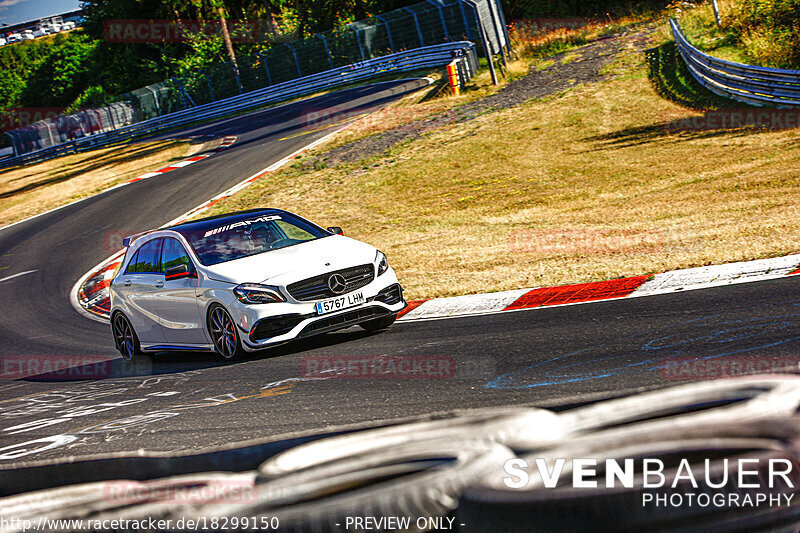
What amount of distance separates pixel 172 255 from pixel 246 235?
1.00 meters

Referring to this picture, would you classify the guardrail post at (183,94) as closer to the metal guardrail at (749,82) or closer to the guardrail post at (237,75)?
the guardrail post at (237,75)

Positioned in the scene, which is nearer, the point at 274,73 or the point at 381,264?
the point at 381,264

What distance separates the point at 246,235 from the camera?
9578 millimetres

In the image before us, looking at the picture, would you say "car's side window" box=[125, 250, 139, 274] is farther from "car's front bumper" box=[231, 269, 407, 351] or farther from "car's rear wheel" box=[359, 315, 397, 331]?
"car's rear wheel" box=[359, 315, 397, 331]

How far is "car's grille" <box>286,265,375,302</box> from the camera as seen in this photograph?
27.7 feet

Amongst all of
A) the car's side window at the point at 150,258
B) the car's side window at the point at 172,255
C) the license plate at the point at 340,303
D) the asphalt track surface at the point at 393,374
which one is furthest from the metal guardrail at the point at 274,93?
the asphalt track surface at the point at 393,374

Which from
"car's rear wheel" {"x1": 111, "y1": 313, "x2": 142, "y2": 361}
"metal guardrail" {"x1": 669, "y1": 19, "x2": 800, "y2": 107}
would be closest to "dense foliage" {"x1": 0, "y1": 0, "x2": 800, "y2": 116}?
"metal guardrail" {"x1": 669, "y1": 19, "x2": 800, "y2": 107}

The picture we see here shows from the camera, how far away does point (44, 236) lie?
2391cm

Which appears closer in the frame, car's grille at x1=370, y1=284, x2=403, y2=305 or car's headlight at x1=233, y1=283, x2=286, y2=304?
car's headlight at x1=233, y1=283, x2=286, y2=304

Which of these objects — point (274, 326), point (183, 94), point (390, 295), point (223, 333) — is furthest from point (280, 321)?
point (183, 94)

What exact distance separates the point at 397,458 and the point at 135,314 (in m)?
7.94

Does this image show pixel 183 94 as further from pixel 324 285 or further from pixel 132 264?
pixel 324 285

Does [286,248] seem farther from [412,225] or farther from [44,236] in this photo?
[44,236]

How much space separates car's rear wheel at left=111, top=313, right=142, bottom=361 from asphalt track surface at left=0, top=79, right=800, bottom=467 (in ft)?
0.63
